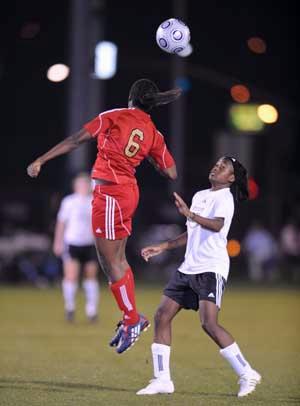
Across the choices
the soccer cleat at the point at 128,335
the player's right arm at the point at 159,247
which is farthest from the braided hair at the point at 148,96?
the soccer cleat at the point at 128,335

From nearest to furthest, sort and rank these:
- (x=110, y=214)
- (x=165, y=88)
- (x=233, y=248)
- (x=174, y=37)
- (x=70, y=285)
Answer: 1. (x=110, y=214)
2. (x=174, y=37)
3. (x=70, y=285)
4. (x=233, y=248)
5. (x=165, y=88)

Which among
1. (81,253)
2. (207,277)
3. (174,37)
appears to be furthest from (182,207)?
(81,253)

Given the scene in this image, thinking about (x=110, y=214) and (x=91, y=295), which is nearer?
(x=110, y=214)

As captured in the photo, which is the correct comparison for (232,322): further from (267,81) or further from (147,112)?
(267,81)

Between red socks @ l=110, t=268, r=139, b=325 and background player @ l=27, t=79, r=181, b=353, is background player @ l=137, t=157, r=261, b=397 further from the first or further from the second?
background player @ l=27, t=79, r=181, b=353

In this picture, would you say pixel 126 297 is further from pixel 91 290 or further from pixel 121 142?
pixel 91 290

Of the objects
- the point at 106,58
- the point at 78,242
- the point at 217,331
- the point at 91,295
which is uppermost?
the point at 106,58

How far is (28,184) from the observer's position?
174 ft

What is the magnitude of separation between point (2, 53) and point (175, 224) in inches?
842

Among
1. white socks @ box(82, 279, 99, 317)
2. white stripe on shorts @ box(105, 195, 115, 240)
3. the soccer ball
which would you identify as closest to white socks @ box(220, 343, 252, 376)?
white stripe on shorts @ box(105, 195, 115, 240)

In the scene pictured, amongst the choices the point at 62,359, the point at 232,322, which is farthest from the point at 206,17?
the point at 62,359

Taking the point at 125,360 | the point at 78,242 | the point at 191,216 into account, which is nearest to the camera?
the point at 191,216

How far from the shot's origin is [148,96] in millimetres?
9953

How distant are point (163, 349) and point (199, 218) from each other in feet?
4.27
